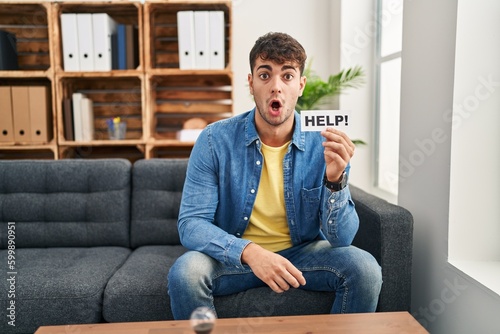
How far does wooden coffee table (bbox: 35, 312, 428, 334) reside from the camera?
0.94 meters

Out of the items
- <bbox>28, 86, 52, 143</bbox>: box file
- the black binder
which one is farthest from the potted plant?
the black binder

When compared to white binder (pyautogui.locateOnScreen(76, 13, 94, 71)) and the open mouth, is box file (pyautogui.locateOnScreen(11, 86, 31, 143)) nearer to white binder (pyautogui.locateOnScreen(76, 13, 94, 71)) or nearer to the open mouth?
white binder (pyautogui.locateOnScreen(76, 13, 94, 71))

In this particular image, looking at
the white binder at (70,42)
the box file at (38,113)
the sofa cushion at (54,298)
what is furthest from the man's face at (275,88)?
the box file at (38,113)

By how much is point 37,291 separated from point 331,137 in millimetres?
1125

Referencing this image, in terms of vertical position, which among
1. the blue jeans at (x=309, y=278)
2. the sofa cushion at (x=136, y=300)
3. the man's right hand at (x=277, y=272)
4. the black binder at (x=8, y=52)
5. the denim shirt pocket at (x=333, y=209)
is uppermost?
the black binder at (x=8, y=52)

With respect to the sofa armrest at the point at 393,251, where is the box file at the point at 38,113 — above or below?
above

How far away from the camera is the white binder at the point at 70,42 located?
2627mm

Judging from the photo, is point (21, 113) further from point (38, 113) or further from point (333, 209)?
point (333, 209)

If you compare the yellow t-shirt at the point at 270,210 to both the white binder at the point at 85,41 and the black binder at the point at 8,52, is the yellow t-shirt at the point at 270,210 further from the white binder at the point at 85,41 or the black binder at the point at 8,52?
the black binder at the point at 8,52

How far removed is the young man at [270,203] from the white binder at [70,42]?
157cm

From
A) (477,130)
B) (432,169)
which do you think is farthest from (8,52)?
(477,130)

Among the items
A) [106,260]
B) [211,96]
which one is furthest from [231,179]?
[211,96]

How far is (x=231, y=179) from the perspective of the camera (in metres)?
1.46

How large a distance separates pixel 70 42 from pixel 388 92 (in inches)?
78.6
